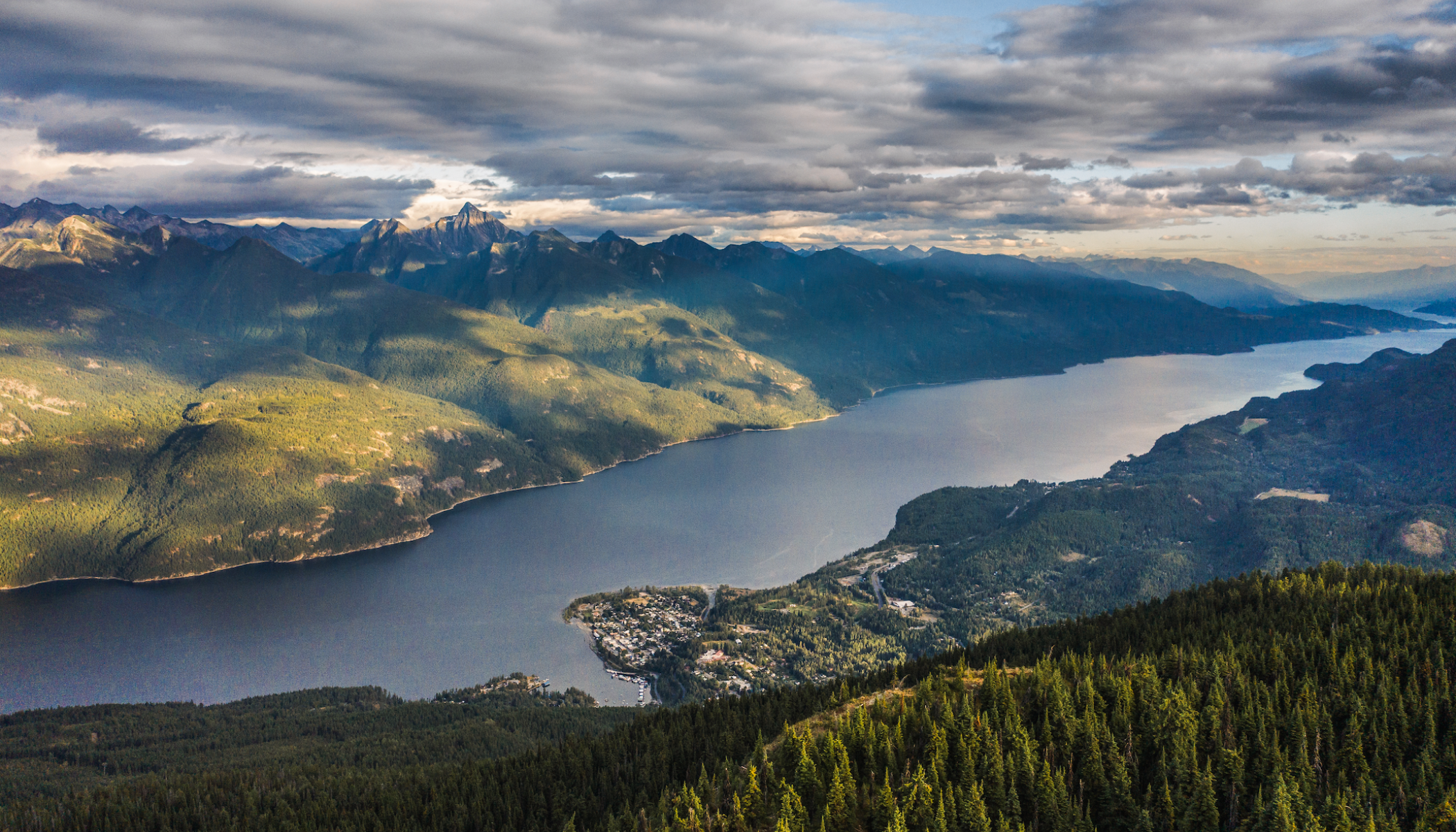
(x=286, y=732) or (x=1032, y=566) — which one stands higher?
(x=1032, y=566)

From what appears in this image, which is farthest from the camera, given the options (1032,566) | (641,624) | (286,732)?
(1032,566)

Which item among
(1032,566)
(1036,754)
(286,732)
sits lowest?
(286,732)

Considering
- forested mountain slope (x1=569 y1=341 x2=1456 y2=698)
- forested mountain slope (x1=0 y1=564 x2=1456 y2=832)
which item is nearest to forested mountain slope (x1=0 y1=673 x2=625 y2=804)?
forested mountain slope (x1=0 y1=564 x2=1456 y2=832)

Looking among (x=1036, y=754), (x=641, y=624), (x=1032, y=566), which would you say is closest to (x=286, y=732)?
(x=641, y=624)

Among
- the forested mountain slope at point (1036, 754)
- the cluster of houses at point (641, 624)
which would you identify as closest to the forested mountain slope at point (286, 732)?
the forested mountain slope at point (1036, 754)

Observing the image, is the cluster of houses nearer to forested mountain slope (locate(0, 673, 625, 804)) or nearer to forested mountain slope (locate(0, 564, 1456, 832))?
forested mountain slope (locate(0, 673, 625, 804))

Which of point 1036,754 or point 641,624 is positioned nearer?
point 1036,754

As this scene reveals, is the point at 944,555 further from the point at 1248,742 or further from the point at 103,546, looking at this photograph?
the point at 103,546

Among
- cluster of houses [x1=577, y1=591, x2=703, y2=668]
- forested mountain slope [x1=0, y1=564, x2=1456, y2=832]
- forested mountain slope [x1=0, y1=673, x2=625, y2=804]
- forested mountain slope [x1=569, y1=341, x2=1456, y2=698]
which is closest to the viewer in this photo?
forested mountain slope [x1=0, y1=564, x2=1456, y2=832]

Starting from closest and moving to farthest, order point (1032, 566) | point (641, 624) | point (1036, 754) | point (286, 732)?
point (1036, 754) < point (286, 732) < point (641, 624) < point (1032, 566)

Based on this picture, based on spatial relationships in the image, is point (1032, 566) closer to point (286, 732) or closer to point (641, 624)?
point (641, 624)

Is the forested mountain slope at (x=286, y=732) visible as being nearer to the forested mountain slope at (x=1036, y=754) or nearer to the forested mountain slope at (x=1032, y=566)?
the forested mountain slope at (x=1036, y=754)
